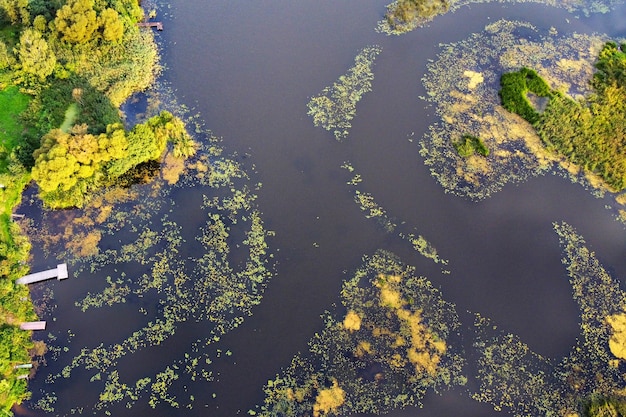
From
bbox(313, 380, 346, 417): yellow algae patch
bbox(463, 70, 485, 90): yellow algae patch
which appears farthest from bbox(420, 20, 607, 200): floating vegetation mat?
bbox(313, 380, 346, 417): yellow algae patch

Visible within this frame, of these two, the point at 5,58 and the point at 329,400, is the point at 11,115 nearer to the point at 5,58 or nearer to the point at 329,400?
the point at 5,58

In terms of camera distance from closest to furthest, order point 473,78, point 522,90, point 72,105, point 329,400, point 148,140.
A: point 329,400
point 148,140
point 72,105
point 522,90
point 473,78

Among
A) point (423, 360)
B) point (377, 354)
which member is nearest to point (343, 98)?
point (377, 354)

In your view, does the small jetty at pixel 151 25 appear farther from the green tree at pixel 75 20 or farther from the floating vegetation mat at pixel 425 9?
the floating vegetation mat at pixel 425 9

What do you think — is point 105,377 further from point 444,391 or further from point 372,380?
point 444,391

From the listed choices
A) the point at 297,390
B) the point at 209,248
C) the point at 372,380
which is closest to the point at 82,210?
the point at 209,248

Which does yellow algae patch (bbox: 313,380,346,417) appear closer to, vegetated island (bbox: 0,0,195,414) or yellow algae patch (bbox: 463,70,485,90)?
vegetated island (bbox: 0,0,195,414)
